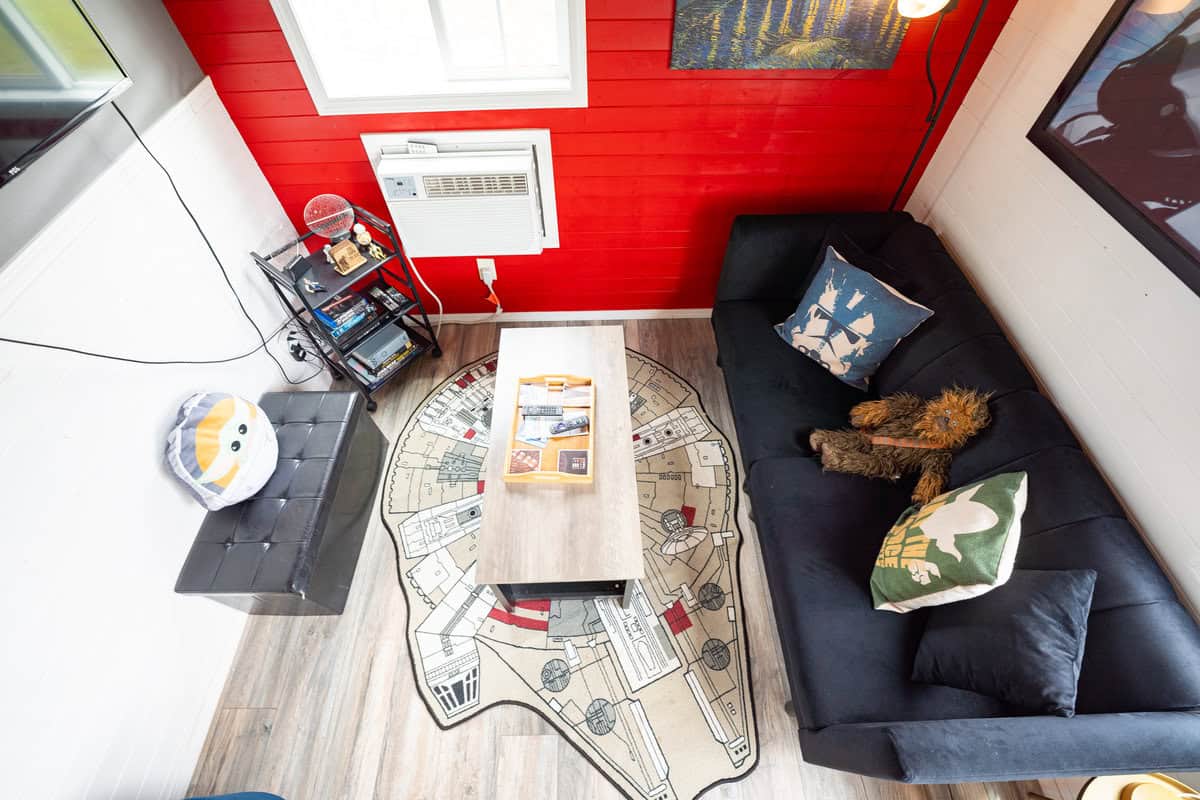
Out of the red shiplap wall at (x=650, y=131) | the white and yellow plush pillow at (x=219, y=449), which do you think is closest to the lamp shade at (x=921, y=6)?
the red shiplap wall at (x=650, y=131)

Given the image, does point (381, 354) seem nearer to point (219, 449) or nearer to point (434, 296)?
point (434, 296)

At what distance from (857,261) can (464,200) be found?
1.51 meters

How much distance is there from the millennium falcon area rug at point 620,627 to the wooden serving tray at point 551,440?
517mm

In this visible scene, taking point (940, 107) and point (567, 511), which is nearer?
point (567, 511)

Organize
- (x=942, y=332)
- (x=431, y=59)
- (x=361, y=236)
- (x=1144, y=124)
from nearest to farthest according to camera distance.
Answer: (x=1144, y=124)
(x=942, y=332)
(x=431, y=59)
(x=361, y=236)

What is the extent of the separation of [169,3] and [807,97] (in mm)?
2130

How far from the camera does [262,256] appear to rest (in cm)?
217

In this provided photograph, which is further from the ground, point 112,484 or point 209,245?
point 209,245

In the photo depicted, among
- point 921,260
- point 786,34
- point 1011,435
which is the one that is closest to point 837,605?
point 1011,435

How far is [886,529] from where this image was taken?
1.78 m

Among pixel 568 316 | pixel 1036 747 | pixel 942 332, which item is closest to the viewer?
pixel 1036 747

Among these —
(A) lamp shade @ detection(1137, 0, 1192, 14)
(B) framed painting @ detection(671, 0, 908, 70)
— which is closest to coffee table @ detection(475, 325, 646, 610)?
(B) framed painting @ detection(671, 0, 908, 70)

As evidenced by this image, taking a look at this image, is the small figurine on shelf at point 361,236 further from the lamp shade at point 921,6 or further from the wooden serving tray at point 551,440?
the lamp shade at point 921,6

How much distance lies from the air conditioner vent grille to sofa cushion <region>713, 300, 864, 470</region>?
103 centimetres
